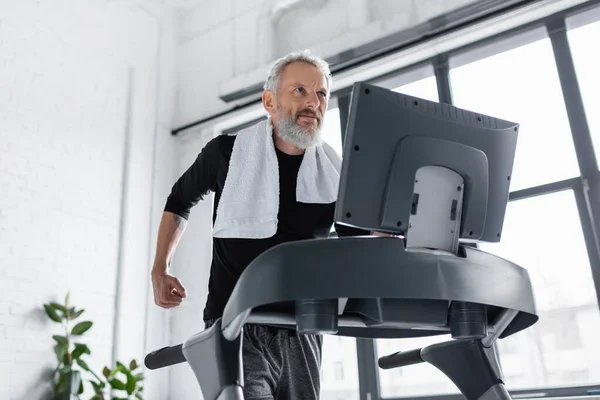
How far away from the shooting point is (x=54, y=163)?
12.6ft

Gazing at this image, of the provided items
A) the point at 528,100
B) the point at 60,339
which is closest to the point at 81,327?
the point at 60,339

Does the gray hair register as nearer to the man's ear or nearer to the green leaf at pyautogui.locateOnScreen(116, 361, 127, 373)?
the man's ear

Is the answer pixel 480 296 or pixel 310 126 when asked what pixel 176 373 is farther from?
pixel 480 296

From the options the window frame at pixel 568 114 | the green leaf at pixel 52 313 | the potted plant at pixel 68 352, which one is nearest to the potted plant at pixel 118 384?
the potted plant at pixel 68 352

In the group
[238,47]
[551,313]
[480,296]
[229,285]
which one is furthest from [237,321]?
[238,47]

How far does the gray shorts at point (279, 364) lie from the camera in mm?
1383

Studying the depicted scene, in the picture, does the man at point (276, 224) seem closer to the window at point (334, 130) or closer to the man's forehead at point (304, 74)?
the man's forehead at point (304, 74)

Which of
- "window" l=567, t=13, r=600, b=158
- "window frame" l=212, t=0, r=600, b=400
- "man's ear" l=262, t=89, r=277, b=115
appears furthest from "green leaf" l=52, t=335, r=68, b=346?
"window" l=567, t=13, r=600, b=158

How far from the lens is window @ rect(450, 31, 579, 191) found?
3221 millimetres

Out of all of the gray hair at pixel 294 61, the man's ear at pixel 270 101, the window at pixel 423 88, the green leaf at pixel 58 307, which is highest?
the window at pixel 423 88

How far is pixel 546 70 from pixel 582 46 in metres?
0.21

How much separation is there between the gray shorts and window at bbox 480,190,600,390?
5.55 feet

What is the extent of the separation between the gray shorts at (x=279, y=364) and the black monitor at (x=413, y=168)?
0.64 meters

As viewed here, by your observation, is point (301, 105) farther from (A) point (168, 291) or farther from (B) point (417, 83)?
(B) point (417, 83)
